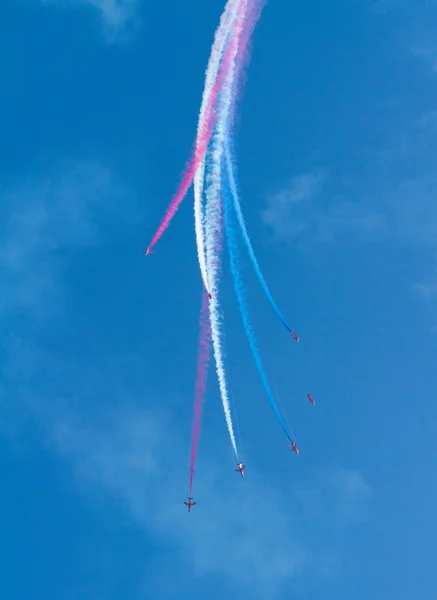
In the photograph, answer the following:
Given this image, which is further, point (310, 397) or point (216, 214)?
point (310, 397)

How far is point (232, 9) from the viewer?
48438mm

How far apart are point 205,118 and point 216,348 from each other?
51.1 ft

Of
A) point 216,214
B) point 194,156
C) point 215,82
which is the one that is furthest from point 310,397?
point 215,82

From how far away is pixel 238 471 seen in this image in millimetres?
52750

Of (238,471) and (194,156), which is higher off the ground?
(194,156)

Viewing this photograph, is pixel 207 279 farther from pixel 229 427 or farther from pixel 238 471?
pixel 238 471

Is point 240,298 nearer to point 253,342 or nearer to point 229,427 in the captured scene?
point 253,342

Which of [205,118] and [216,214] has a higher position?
[205,118]

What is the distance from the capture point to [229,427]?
50.7 m

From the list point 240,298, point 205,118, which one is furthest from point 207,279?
point 205,118

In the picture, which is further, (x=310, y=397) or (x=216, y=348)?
(x=310, y=397)

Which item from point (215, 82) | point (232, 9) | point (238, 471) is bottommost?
point (238, 471)

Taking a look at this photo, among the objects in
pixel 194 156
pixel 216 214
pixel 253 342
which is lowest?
pixel 253 342

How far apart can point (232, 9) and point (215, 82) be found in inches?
210
